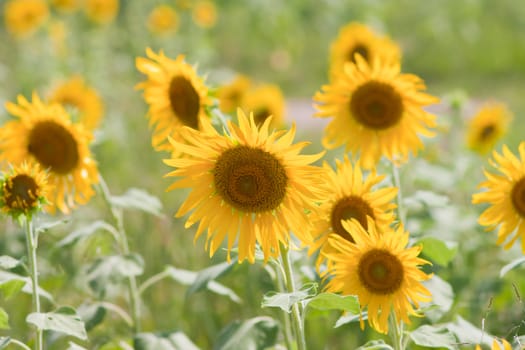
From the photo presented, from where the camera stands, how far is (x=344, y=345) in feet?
10.3

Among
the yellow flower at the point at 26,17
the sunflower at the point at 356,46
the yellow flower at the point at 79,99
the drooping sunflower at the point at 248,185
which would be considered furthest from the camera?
the yellow flower at the point at 26,17

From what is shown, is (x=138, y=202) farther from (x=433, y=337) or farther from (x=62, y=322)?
(x=433, y=337)

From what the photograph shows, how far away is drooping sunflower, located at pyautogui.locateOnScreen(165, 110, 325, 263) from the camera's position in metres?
1.89

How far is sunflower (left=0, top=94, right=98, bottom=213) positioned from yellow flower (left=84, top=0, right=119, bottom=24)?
4.94 meters

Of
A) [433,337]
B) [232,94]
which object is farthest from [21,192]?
[232,94]

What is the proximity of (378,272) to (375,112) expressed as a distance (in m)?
0.89

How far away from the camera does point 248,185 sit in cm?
192

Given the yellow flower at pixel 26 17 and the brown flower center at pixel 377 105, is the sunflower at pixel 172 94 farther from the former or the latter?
the yellow flower at pixel 26 17

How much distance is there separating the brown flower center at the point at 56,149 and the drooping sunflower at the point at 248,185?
85 cm

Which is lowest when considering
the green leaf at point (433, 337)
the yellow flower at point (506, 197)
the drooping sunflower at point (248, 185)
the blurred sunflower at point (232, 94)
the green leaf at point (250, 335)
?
the green leaf at point (433, 337)

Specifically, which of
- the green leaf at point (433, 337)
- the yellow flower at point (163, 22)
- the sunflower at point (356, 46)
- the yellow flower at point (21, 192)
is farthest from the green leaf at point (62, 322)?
the yellow flower at point (163, 22)

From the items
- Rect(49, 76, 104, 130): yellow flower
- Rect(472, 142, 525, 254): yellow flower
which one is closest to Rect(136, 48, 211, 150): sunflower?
Rect(472, 142, 525, 254): yellow flower

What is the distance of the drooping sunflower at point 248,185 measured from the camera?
1.89m

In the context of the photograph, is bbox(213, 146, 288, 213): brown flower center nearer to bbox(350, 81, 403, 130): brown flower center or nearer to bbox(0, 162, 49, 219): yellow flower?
bbox(0, 162, 49, 219): yellow flower
